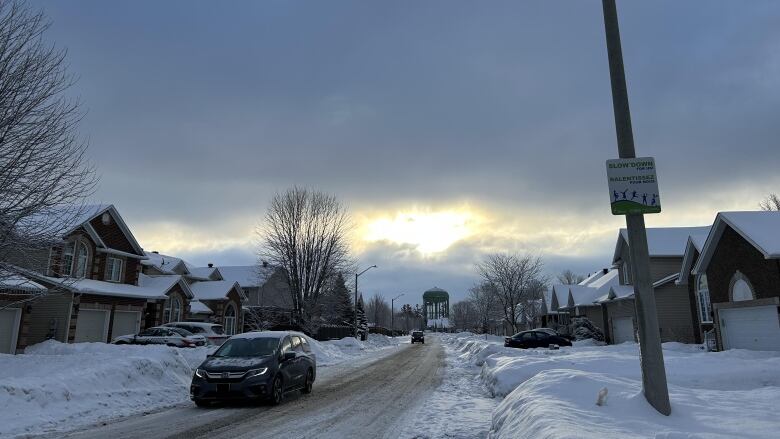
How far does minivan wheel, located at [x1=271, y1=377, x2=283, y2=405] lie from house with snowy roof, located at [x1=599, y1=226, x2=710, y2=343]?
78.0 feet

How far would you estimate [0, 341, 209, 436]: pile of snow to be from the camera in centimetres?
1024

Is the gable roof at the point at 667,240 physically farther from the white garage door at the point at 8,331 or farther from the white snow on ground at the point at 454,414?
the white garage door at the point at 8,331

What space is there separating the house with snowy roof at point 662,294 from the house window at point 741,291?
598 cm

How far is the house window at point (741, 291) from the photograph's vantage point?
21.9 m

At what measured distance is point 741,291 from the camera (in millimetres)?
22406

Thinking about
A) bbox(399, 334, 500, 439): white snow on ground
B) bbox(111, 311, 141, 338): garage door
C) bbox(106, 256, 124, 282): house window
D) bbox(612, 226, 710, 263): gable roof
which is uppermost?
bbox(612, 226, 710, 263): gable roof

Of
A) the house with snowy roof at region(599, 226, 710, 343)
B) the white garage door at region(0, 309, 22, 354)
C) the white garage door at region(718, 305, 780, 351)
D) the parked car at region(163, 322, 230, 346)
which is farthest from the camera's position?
the house with snowy roof at region(599, 226, 710, 343)

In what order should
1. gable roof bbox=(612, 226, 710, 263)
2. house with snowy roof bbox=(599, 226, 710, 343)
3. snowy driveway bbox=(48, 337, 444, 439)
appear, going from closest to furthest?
1. snowy driveway bbox=(48, 337, 444, 439)
2. house with snowy roof bbox=(599, 226, 710, 343)
3. gable roof bbox=(612, 226, 710, 263)

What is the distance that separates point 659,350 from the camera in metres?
6.69

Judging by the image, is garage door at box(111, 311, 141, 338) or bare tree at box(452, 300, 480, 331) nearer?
garage door at box(111, 311, 141, 338)

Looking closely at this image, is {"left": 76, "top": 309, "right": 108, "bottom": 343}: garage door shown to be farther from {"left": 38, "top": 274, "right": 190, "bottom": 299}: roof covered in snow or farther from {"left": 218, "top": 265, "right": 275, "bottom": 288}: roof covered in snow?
{"left": 218, "top": 265, "right": 275, "bottom": 288}: roof covered in snow

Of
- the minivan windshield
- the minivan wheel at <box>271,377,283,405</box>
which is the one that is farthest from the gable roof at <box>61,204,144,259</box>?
the minivan wheel at <box>271,377,283,405</box>

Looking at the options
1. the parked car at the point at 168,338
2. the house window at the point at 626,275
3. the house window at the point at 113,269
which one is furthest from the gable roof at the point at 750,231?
the house window at the point at 113,269

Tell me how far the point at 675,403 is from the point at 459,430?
3.71m
